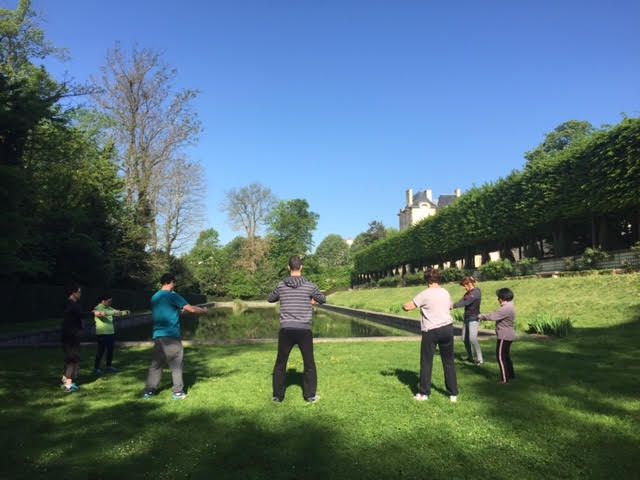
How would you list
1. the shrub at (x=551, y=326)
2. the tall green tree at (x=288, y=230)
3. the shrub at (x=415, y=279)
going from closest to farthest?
1. the shrub at (x=551, y=326)
2. the shrub at (x=415, y=279)
3. the tall green tree at (x=288, y=230)

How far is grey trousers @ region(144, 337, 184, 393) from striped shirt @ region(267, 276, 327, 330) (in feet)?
5.16

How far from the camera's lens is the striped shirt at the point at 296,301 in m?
5.46

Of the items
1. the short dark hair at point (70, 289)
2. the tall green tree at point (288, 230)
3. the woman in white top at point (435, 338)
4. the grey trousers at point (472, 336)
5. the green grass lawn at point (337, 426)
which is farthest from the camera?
the tall green tree at point (288, 230)

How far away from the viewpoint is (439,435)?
421 cm

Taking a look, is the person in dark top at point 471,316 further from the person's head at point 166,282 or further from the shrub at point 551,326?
the person's head at point 166,282

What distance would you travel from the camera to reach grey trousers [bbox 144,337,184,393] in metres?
5.76

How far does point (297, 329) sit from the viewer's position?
17.8 feet

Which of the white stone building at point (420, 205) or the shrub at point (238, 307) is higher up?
the white stone building at point (420, 205)

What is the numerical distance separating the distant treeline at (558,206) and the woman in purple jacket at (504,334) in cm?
1522

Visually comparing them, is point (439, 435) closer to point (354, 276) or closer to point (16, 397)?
point (16, 397)

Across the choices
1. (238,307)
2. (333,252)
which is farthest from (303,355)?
(333,252)

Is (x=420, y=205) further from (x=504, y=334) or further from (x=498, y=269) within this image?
(x=504, y=334)

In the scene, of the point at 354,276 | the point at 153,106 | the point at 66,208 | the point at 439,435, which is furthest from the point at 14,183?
the point at 354,276

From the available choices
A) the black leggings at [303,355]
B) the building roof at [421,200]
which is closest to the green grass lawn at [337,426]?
the black leggings at [303,355]
